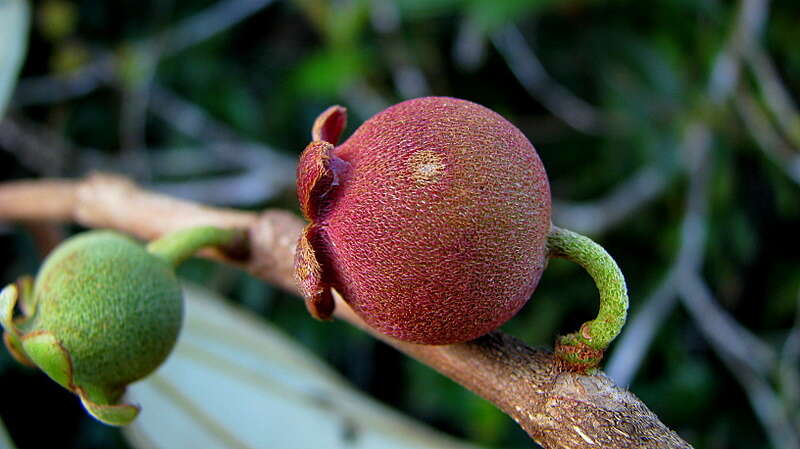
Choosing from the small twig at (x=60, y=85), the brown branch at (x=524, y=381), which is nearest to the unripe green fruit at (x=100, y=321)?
the brown branch at (x=524, y=381)

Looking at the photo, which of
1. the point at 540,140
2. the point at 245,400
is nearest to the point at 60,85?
the point at 245,400

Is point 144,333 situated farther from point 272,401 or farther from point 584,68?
point 584,68

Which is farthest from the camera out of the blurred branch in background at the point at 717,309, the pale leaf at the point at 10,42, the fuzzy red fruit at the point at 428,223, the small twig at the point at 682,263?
the blurred branch in background at the point at 717,309

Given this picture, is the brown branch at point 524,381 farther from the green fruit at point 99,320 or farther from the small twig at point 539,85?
the small twig at point 539,85

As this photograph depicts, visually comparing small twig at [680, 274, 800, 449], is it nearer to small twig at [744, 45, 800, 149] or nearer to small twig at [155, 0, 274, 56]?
small twig at [744, 45, 800, 149]

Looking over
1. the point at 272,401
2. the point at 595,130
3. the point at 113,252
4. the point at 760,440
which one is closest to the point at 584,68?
the point at 595,130
